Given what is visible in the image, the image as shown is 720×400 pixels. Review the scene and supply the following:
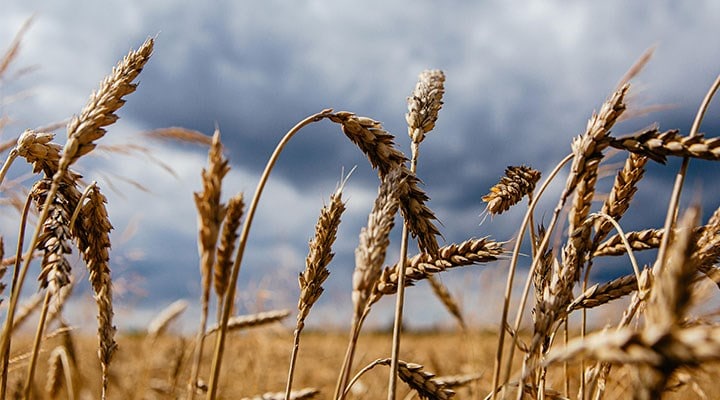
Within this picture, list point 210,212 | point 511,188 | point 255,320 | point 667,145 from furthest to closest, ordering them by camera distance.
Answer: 1. point 255,320
2. point 511,188
3. point 667,145
4. point 210,212

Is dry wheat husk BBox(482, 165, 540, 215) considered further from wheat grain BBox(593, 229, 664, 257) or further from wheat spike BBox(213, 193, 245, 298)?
wheat spike BBox(213, 193, 245, 298)

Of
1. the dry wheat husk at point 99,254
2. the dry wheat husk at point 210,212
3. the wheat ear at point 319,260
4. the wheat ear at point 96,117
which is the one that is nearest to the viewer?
the dry wheat husk at point 210,212

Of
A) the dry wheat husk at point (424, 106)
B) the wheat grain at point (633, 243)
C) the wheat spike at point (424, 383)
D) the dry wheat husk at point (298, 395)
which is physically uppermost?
the dry wheat husk at point (424, 106)

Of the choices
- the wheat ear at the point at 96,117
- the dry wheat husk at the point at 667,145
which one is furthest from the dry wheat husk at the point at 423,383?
the wheat ear at the point at 96,117

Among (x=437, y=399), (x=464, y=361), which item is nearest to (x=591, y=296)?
(x=437, y=399)

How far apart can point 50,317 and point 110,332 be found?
732mm

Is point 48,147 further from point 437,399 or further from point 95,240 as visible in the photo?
point 437,399

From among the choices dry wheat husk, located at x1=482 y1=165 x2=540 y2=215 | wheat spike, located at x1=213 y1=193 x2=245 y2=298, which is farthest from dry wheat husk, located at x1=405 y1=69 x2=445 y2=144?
wheat spike, located at x1=213 y1=193 x2=245 y2=298

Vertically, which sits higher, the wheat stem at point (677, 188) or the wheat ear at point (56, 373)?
the wheat stem at point (677, 188)

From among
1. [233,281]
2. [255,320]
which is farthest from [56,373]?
[233,281]

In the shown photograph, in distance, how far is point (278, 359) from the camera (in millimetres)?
10391

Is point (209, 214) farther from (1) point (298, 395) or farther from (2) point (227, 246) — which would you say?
(1) point (298, 395)

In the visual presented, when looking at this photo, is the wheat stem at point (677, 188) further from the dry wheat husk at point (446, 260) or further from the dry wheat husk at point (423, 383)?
the dry wheat husk at point (423, 383)

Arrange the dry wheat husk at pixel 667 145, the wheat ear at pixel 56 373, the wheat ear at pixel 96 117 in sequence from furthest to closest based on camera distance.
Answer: the wheat ear at pixel 56 373 < the wheat ear at pixel 96 117 < the dry wheat husk at pixel 667 145
